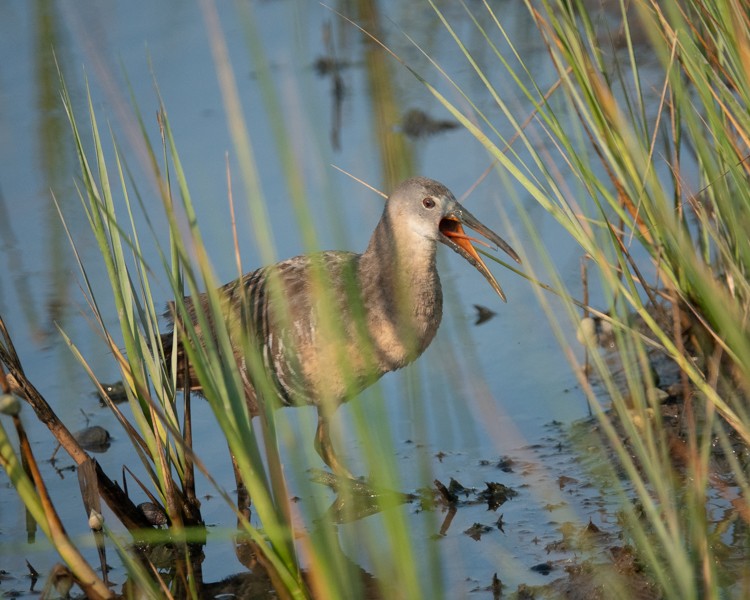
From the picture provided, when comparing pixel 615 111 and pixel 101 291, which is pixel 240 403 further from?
pixel 101 291

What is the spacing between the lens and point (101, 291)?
5.85 metres

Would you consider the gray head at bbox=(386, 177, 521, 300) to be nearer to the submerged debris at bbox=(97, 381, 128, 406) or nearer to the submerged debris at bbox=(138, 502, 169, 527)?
the submerged debris at bbox=(97, 381, 128, 406)

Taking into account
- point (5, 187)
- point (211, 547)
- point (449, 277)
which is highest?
point (5, 187)

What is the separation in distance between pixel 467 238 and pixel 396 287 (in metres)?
0.43

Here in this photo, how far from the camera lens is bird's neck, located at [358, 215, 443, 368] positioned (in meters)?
4.49

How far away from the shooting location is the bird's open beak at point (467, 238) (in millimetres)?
4508

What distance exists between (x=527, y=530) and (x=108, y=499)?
1373 millimetres

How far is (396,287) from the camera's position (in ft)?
14.6

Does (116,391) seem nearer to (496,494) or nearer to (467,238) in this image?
(467,238)

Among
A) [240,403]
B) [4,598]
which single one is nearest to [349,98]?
[4,598]

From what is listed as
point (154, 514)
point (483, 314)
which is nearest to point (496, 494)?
point (154, 514)

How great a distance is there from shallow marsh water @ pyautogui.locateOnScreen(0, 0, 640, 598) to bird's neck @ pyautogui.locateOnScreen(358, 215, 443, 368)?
203 mm

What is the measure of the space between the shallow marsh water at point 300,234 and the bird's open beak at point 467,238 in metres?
0.31

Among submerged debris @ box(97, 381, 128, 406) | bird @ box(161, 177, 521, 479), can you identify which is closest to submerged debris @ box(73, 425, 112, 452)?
submerged debris @ box(97, 381, 128, 406)
